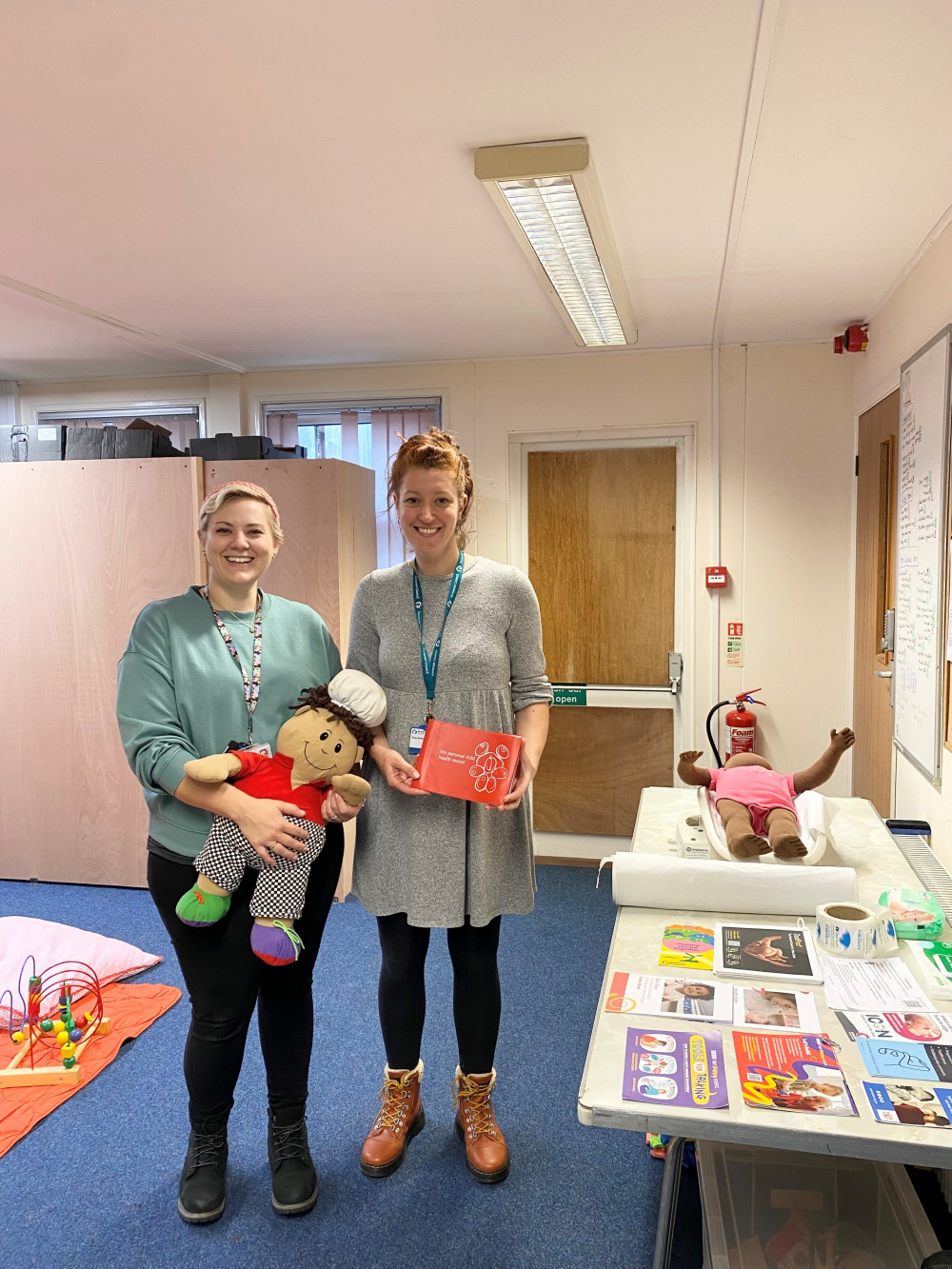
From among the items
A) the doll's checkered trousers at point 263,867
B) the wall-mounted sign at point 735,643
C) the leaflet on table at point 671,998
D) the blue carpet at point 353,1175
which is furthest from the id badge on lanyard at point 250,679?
the wall-mounted sign at point 735,643

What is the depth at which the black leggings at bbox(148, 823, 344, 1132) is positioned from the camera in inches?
72.9

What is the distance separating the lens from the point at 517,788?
6.42 ft

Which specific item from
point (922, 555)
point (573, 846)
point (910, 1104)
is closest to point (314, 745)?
point (910, 1104)

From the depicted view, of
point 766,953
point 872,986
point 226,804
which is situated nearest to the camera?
point 872,986

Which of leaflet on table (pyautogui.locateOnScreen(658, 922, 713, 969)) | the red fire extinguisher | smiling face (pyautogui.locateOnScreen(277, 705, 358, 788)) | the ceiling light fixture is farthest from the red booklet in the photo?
the red fire extinguisher

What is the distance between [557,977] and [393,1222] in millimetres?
1244

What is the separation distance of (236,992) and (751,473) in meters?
3.11

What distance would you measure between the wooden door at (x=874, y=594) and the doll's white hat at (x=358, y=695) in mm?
2200

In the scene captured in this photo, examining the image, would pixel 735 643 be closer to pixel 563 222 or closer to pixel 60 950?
pixel 563 222

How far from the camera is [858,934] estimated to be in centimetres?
161

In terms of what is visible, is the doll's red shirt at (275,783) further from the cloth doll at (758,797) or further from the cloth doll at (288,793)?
the cloth doll at (758,797)

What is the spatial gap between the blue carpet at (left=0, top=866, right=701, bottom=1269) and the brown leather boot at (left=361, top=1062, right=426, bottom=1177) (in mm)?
41

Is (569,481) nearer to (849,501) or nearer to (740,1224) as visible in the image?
(849,501)

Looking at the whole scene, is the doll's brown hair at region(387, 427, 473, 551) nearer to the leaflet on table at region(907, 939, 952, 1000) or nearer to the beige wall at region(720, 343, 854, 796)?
the leaflet on table at region(907, 939, 952, 1000)
